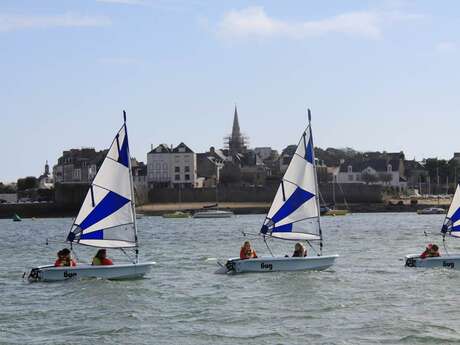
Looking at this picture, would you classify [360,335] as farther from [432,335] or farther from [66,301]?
[66,301]

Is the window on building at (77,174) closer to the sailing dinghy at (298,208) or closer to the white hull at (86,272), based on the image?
the sailing dinghy at (298,208)

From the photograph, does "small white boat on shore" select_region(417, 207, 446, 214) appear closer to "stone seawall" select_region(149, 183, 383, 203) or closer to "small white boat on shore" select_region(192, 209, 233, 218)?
"stone seawall" select_region(149, 183, 383, 203)

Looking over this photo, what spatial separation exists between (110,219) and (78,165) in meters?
138

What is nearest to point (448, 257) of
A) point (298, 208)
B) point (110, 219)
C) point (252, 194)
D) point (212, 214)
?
point (298, 208)

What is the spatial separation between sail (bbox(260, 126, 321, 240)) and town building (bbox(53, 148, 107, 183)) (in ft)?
417

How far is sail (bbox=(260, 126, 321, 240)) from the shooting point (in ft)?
121

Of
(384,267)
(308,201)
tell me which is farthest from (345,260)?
(308,201)

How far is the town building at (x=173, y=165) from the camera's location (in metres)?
159

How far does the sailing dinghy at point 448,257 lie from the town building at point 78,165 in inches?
5005

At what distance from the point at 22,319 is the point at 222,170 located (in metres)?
148

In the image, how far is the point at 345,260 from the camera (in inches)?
1770

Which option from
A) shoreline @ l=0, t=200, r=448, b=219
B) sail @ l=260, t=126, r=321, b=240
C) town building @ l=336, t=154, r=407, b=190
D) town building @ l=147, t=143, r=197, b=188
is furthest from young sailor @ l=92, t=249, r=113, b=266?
town building @ l=336, t=154, r=407, b=190

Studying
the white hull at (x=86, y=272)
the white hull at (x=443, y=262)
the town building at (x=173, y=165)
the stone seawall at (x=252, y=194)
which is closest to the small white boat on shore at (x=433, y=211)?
the stone seawall at (x=252, y=194)

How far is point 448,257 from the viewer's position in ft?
119
